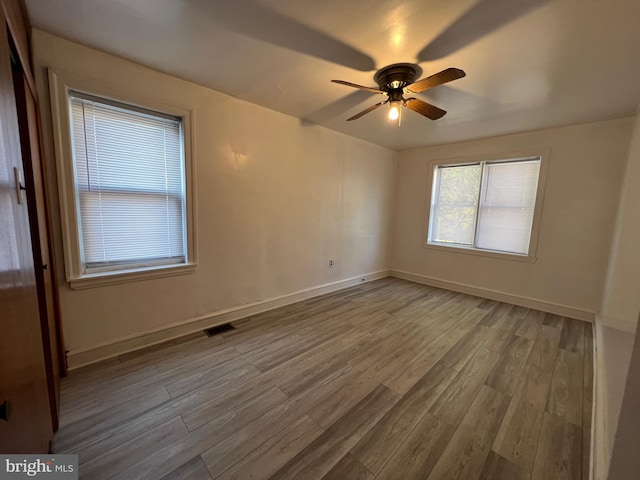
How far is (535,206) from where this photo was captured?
3.44 meters

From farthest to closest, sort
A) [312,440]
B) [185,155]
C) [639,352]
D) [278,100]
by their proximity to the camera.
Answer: [278,100]
[185,155]
[312,440]
[639,352]

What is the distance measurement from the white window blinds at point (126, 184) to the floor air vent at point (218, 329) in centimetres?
81

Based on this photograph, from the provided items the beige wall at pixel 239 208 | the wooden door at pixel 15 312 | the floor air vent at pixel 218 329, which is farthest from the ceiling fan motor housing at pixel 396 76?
the floor air vent at pixel 218 329

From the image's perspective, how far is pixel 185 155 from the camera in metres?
2.37

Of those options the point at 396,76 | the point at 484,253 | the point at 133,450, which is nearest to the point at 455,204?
the point at 484,253

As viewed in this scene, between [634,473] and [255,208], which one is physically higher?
[255,208]

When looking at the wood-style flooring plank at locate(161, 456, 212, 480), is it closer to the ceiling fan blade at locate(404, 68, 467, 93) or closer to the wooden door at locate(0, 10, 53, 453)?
the wooden door at locate(0, 10, 53, 453)

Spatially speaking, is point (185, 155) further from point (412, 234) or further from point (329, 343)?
point (412, 234)

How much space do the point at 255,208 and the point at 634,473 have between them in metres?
3.04

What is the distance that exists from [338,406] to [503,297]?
135 inches

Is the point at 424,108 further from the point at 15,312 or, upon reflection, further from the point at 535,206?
the point at 15,312

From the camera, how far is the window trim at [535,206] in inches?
132

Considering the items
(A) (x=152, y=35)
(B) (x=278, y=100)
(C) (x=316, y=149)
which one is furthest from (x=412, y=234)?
(A) (x=152, y=35)

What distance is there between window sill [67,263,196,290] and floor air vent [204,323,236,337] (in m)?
0.67
